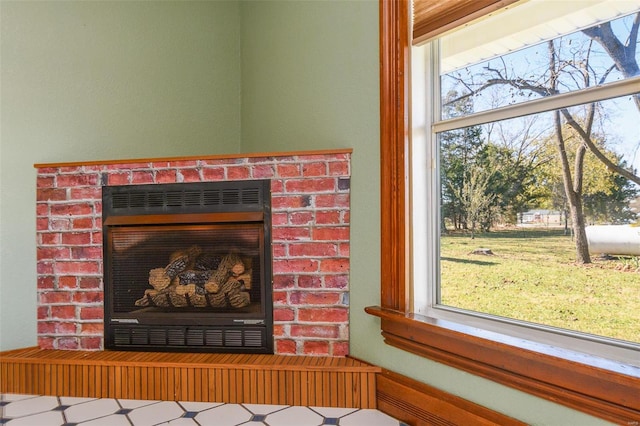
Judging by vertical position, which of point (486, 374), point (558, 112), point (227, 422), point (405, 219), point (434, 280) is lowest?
point (227, 422)

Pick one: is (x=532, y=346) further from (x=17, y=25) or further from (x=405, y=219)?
(x=17, y=25)

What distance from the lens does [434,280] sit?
1834 millimetres

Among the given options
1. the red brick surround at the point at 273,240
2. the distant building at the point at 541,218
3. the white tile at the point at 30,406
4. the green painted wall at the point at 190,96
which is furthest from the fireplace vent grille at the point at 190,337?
the distant building at the point at 541,218

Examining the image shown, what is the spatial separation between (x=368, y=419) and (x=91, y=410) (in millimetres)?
1211

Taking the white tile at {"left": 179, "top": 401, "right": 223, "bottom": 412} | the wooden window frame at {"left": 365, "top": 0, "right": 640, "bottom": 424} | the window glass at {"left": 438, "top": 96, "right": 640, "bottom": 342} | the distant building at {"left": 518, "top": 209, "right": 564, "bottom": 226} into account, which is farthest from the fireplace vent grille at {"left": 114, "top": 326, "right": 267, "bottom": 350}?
the distant building at {"left": 518, "top": 209, "right": 564, "bottom": 226}

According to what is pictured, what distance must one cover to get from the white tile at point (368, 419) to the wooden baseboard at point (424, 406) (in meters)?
0.04

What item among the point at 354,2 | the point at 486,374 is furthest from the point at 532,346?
the point at 354,2

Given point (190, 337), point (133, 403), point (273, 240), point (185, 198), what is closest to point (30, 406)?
point (133, 403)

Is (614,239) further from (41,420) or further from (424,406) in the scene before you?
(41,420)

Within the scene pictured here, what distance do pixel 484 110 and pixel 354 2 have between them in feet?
2.78

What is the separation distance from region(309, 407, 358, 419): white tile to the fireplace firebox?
0.36 meters

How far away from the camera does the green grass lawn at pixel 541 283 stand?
1.29 metres

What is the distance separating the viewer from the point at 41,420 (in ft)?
5.83

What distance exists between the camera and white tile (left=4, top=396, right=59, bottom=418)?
6.07 feet
